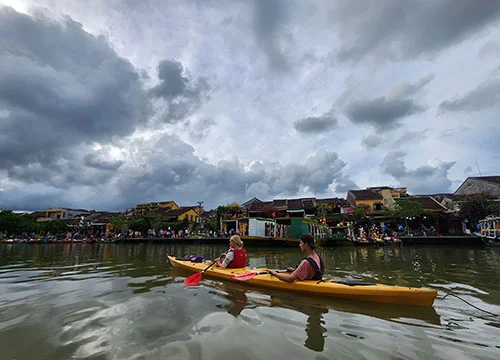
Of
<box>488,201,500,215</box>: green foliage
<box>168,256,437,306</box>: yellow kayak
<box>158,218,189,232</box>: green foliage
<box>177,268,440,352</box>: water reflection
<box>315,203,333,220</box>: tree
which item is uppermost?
<box>315,203,333,220</box>: tree

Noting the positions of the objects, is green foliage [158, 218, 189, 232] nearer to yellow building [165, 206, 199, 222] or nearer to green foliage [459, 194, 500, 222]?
yellow building [165, 206, 199, 222]

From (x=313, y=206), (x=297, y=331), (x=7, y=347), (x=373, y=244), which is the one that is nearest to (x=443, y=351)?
(x=297, y=331)

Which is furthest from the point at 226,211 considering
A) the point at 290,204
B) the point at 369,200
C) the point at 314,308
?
the point at 314,308

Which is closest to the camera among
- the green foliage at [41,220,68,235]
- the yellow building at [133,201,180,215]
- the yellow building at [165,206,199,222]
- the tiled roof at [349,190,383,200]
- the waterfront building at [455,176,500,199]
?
the waterfront building at [455,176,500,199]

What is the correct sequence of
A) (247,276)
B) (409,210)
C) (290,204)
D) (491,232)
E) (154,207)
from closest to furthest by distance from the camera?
(247,276) < (491,232) < (409,210) < (290,204) < (154,207)

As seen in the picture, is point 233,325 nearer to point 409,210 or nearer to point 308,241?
point 308,241

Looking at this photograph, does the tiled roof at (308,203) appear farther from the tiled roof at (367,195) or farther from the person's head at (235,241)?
the person's head at (235,241)

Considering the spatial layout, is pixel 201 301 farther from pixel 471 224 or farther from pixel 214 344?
pixel 471 224

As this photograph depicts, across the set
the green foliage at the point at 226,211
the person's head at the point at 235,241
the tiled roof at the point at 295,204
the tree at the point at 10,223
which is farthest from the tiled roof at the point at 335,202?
the tree at the point at 10,223

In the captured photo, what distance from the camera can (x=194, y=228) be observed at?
148ft

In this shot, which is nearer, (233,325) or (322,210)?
(233,325)

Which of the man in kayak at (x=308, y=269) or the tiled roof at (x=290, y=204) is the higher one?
the tiled roof at (x=290, y=204)

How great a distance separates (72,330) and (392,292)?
194 inches

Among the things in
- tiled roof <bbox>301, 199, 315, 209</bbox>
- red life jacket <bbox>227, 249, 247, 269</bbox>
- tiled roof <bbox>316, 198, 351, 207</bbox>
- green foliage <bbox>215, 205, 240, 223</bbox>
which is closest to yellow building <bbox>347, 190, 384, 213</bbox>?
tiled roof <bbox>316, 198, 351, 207</bbox>
